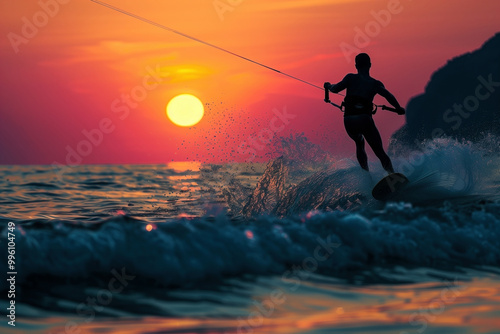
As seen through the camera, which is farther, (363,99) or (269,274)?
(363,99)

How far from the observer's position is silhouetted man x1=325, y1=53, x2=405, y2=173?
32.0ft

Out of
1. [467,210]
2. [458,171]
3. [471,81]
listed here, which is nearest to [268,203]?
[458,171]

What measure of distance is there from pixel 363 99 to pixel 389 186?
5.36 feet

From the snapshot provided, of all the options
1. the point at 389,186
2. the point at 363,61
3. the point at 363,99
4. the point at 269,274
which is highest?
the point at 363,61

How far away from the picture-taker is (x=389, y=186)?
1016cm

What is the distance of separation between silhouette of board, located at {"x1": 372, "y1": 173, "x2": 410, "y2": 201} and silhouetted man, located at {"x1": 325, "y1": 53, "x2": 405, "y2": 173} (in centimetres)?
52

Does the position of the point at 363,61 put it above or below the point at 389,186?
above

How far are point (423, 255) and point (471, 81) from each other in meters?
57.8

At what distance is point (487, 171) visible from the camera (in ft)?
39.0

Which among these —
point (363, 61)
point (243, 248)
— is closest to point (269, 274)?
point (243, 248)

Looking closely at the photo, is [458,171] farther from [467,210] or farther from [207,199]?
[207,199]

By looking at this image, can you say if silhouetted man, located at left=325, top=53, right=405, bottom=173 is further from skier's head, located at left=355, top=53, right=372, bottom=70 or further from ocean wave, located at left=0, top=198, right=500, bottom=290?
ocean wave, located at left=0, top=198, right=500, bottom=290

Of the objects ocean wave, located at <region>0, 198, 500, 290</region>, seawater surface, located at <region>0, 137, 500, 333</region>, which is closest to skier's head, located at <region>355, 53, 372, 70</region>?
seawater surface, located at <region>0, 137, 500, 333</region>

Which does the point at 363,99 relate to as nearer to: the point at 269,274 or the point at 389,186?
the point at 389,186
